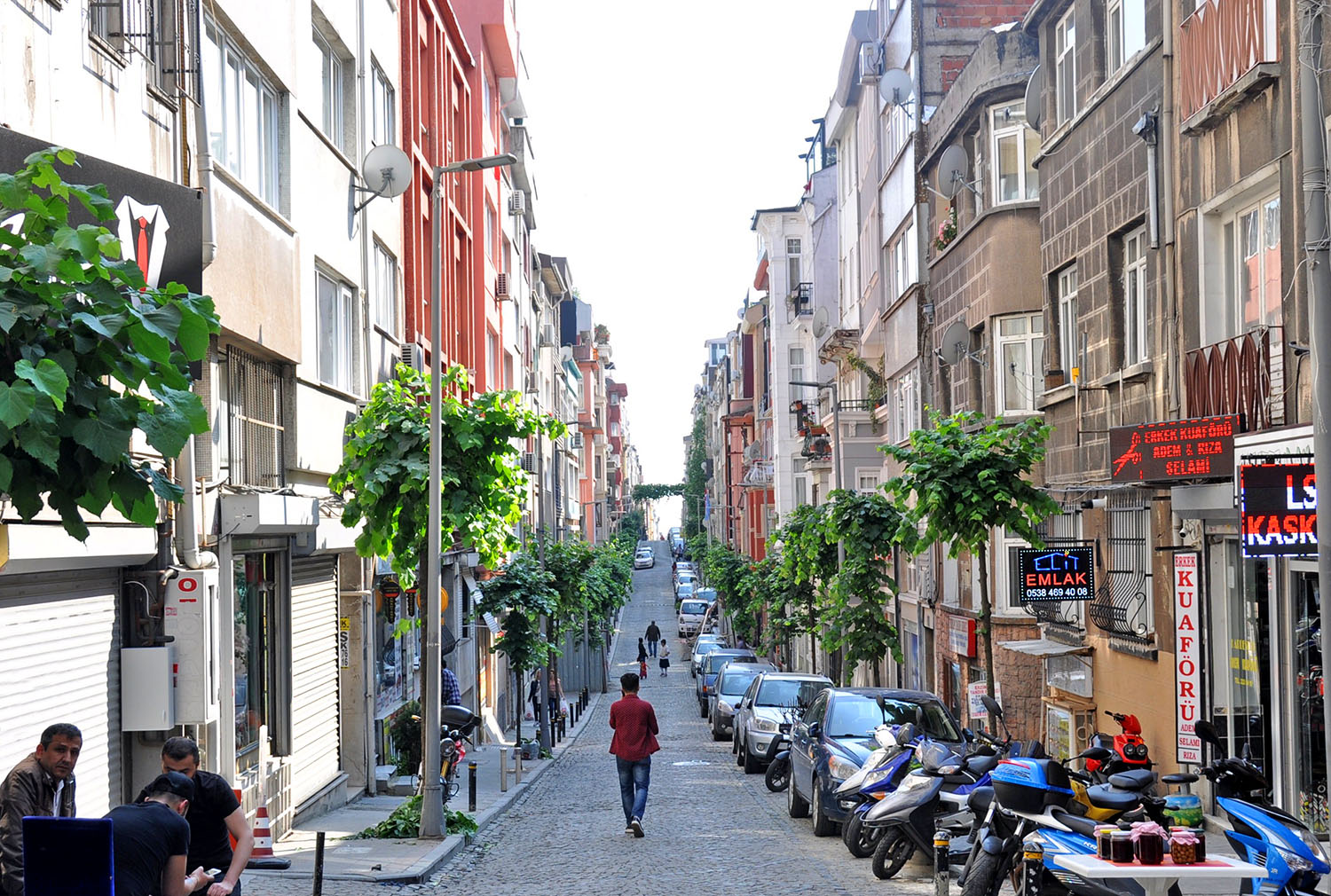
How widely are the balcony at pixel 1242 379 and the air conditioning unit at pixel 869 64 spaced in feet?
77.1

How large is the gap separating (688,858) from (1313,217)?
9239mm

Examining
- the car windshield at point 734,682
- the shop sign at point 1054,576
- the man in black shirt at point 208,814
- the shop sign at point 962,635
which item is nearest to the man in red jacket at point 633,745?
the shop sign at point 1054,576

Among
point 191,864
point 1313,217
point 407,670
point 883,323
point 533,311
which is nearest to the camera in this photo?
point 191,864

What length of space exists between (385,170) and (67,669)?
42.9 ft

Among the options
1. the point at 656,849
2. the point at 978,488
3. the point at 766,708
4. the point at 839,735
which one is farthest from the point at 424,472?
the point at 766,708

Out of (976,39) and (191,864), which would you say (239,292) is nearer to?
(191,864)

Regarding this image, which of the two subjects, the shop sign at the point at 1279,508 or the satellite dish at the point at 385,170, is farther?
the satellite dish at the point at 385,170

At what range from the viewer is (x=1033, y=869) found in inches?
407

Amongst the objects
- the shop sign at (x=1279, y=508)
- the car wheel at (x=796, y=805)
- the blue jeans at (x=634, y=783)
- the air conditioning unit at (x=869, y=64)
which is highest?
the air conditioning unit at (x=869, y=64)

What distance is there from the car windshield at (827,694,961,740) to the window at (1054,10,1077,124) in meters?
8.45

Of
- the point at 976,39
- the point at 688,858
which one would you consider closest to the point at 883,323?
the point at 976,39

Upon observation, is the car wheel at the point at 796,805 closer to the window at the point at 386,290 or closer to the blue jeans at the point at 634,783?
the blue jeans at the point at 634,783

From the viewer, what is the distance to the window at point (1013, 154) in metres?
25.1

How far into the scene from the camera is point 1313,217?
32.7 ft
